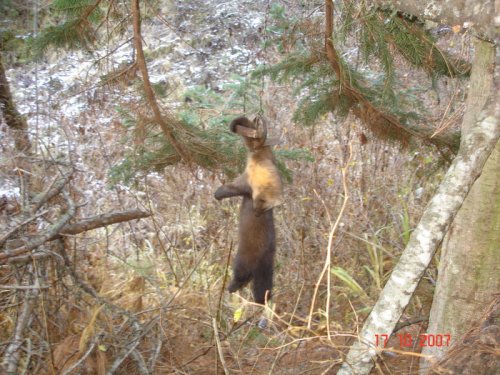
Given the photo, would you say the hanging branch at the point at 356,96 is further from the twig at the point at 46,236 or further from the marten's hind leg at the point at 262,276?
the twig at the point at 46,236

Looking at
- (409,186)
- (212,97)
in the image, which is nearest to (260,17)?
(212,97)

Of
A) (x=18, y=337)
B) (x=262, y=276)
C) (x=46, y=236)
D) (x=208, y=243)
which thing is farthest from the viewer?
(x=208, y=243)

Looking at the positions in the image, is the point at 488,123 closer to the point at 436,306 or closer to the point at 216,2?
the point at 436,306

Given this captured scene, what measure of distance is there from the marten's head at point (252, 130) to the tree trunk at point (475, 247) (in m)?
1.67

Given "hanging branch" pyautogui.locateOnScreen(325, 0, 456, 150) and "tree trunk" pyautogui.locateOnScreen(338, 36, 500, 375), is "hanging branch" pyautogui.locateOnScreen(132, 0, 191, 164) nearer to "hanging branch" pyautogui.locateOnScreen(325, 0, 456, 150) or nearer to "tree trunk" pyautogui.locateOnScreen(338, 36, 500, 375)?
"hanging branch" pyautogui.locateOnScreen(325, 0, 456, 150)

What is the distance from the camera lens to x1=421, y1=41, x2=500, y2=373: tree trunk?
3.35 metres

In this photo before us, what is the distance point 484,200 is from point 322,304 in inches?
124

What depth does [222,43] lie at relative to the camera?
1173 centimetres

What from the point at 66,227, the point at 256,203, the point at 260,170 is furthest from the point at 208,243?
the point at 66,227

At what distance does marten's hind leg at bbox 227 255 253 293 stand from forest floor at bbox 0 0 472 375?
0.80 ft

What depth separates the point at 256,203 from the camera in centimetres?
482

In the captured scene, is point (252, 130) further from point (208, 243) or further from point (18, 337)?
point (208, 243)

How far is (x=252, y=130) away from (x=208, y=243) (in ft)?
9.01

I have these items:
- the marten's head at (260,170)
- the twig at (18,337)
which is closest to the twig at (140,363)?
the twig at (18,337)
